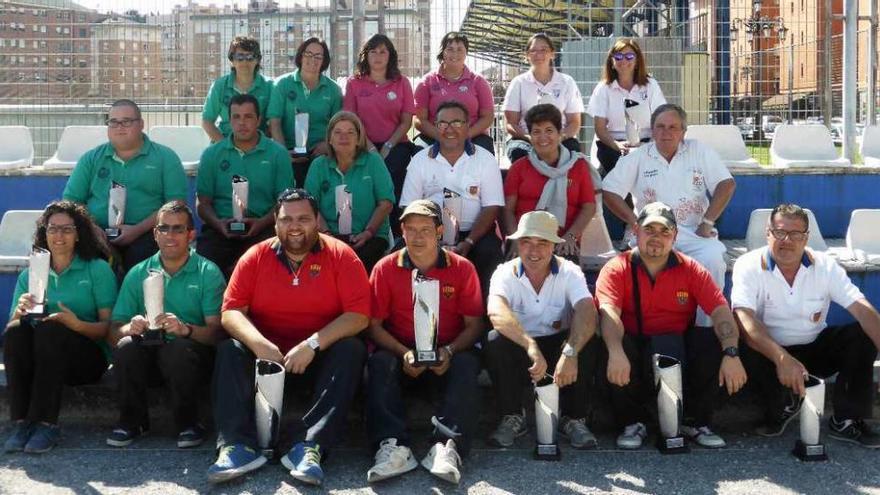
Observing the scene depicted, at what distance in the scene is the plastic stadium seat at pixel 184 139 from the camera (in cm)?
811

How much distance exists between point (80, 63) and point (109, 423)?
4.49m

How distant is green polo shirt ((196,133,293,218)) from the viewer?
6430 mm

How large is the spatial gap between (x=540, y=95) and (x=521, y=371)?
3040 mm

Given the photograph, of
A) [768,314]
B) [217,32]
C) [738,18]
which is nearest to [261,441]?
[768,314]

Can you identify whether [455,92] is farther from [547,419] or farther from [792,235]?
[547,419]

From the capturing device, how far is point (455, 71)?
23.8 ft

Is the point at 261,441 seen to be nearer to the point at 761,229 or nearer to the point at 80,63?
the point at 761,229

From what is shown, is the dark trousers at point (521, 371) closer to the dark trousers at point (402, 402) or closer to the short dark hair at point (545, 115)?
the dark trousers at point (402, 402)

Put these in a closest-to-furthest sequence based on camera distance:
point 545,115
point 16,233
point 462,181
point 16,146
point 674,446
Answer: point 674,446 < point 545,115 < point 462,181 < point 16,233 < point 16,146

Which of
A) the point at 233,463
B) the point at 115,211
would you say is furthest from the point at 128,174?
the point at 233,463

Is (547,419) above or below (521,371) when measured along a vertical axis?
below

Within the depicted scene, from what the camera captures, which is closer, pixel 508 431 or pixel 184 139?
pixel 508 431

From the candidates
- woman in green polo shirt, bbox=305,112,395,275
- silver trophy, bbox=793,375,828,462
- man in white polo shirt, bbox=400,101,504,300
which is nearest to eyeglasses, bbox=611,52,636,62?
man in white polo shirt, bbox=400,101,504,300

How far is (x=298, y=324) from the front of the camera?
16.5 ft
